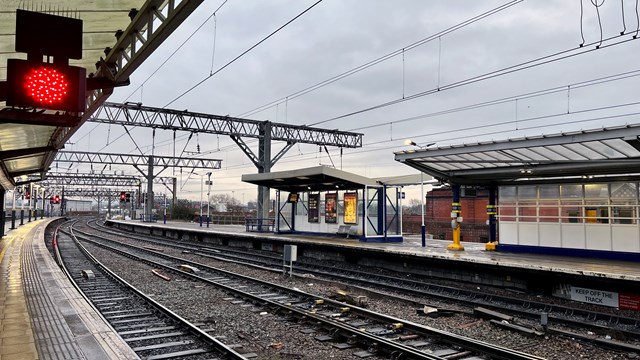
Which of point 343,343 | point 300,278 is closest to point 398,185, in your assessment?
point 300,278

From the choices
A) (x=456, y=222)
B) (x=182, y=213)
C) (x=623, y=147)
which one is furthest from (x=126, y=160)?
(x=623, y=147)

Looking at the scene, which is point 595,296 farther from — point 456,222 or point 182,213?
point 182,213

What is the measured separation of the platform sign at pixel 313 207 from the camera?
81.7 feet

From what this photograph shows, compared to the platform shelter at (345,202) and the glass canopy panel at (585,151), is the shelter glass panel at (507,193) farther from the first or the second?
the platform shelter at (345,202)

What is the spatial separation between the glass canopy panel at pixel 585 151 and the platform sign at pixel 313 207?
14.3m

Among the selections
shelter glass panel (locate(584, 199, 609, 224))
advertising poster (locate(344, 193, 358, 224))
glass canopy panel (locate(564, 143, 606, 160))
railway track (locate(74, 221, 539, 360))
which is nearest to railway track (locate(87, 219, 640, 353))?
railway track (locate(74, 221, 539, 360))

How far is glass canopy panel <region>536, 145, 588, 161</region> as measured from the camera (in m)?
12.3

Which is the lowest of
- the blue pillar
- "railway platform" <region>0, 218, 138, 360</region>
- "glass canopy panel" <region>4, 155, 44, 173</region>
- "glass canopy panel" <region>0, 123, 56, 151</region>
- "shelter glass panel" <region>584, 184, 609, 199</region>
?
"railway platform" <region>0, 218, 138, 360</region>

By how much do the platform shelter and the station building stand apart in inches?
185

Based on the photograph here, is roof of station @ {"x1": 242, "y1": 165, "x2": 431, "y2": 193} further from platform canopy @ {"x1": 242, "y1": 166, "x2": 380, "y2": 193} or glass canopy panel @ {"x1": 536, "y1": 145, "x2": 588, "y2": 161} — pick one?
glass canopy panel @ {"x1": 536, "y1": 145, "x2": 588, "y2": 161}

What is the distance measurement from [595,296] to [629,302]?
747mm

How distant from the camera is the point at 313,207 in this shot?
2523 centimetres

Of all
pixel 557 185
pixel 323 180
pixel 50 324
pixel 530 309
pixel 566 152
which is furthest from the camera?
pixel 323 180

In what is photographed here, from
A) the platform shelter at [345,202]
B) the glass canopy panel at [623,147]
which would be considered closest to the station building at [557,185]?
the glass canopy panel at [623,147]
